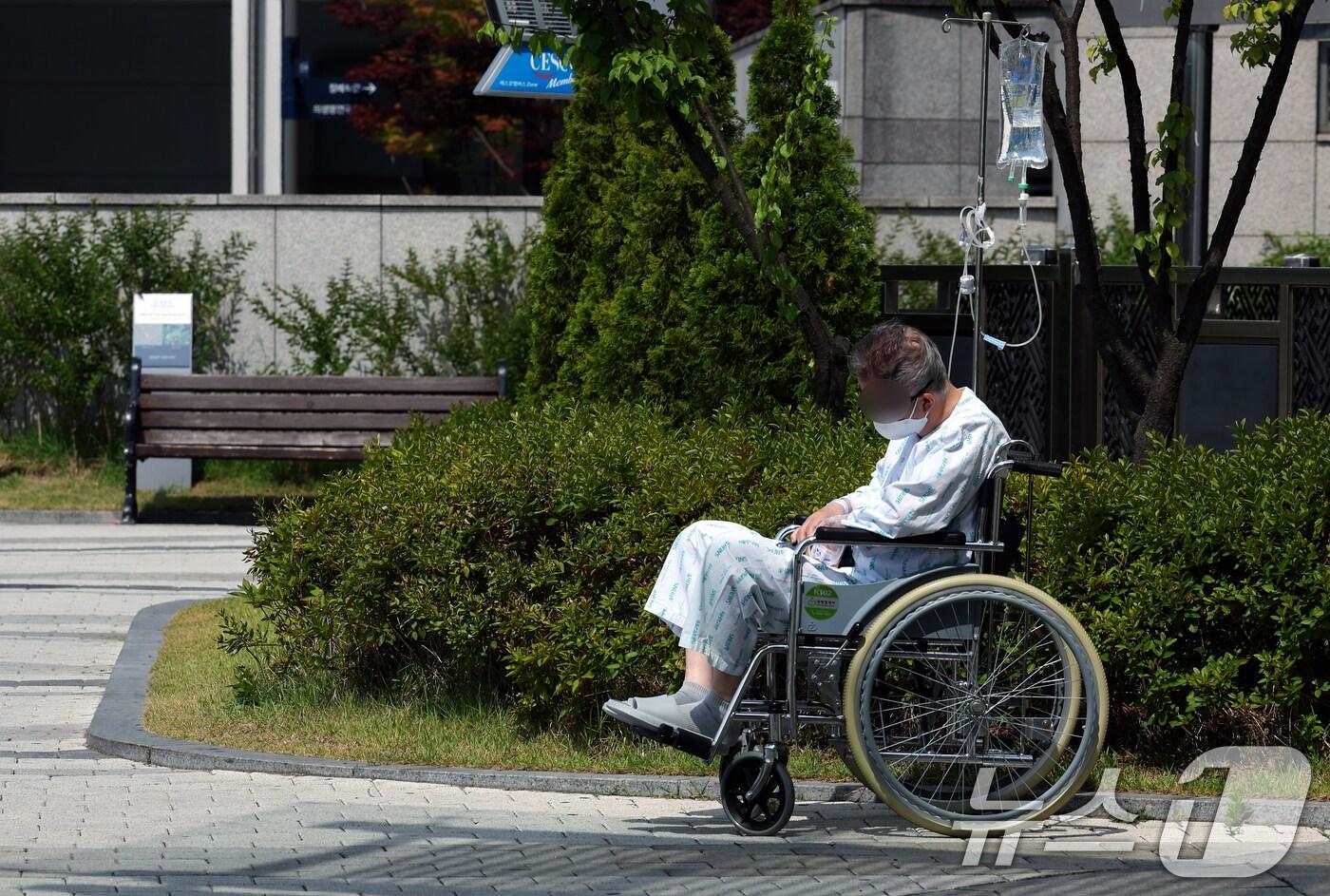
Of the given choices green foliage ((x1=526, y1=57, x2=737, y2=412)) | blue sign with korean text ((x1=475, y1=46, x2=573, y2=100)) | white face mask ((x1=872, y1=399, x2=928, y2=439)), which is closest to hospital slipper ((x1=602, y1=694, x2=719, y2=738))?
white face mask ((x1=872, y1=399, x2=928, y2=439))

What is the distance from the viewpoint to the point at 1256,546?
6.06m

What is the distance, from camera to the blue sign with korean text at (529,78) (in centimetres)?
1386

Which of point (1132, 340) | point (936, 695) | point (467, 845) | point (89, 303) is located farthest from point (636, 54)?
point (89, 303)

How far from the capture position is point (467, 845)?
18.3 feet

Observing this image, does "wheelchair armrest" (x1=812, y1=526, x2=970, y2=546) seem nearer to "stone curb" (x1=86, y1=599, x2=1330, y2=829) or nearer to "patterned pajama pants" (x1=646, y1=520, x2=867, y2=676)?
"patterned pajama pants" (x1=646, y1=520, x2=867, y2=676)

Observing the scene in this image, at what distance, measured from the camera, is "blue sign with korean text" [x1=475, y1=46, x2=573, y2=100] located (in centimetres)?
1386

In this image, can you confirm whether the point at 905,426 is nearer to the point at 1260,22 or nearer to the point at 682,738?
the point at 682,738

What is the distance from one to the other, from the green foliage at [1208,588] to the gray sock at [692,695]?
132 centimetres

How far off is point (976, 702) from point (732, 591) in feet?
2.54

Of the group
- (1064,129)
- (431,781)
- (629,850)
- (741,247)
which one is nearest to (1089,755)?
(629,850)

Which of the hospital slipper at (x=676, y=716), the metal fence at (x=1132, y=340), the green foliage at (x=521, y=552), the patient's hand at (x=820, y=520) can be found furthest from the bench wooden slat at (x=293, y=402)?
the hospital slipper at (x=676, y=716)

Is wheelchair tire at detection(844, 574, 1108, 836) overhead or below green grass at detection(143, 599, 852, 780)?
overhead

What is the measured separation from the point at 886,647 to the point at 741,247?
4794 millimetres

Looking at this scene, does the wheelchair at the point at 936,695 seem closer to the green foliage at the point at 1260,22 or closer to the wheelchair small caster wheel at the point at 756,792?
the wheelchair small caster wheel at the point at 756,792
